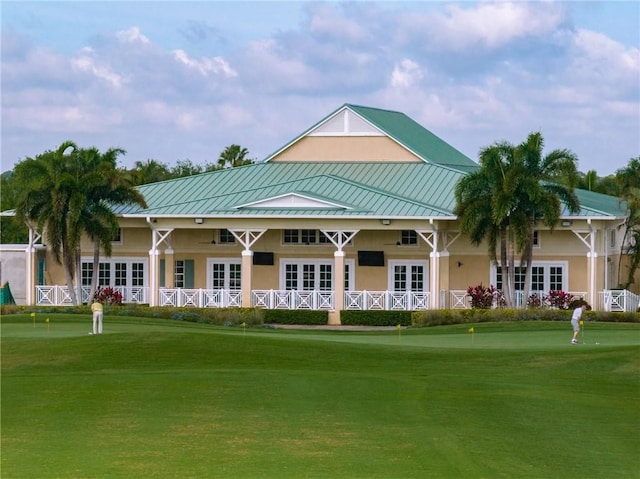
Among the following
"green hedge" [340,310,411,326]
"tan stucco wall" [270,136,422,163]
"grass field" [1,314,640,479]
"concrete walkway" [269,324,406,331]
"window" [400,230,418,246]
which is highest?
"tan stucco wall" [270,136,422,163]

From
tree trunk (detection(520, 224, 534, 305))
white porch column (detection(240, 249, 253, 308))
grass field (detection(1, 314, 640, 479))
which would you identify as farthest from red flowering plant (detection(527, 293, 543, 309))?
grass field (detection(1, 314, 640, 479))

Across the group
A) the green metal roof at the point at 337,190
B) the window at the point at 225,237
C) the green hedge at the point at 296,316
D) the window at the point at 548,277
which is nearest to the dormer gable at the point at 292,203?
the green metal roof at the point at 337,190

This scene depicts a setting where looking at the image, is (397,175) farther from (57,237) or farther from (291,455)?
(291,455)

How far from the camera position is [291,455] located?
666 inches

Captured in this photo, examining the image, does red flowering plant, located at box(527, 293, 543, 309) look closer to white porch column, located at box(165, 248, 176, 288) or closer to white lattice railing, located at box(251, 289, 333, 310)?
white lattice railing, located at box(251, 289, 333, 310)

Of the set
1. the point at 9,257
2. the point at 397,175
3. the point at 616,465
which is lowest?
the point at 616,465

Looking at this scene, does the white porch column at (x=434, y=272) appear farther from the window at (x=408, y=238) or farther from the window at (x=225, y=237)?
the window at (x=225, y=237)

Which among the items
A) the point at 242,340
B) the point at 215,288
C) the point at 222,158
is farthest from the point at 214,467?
the point at 222,158

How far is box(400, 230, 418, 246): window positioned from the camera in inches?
1836

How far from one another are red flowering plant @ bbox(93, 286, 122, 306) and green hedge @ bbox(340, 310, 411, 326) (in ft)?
26.2

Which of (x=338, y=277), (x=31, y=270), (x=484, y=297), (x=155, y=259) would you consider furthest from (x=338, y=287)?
(x=31, y=270)

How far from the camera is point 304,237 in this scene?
1873 inches

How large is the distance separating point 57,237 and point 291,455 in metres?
29.7

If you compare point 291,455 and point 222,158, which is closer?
point 291,455
